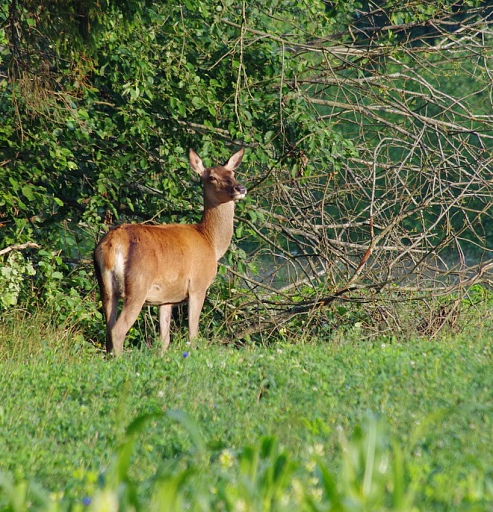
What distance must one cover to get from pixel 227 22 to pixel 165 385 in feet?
15.7

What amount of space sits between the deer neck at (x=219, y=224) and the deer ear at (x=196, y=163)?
40 centimetres

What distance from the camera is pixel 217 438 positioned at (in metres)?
4.92

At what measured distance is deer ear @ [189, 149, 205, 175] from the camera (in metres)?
9.77

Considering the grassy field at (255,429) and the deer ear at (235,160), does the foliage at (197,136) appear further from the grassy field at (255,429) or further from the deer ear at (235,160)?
the grassy field at (255,429)

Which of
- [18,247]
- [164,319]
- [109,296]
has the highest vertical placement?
[109,296]

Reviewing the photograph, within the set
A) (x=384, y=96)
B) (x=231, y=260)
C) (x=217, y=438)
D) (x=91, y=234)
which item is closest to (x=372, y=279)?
(x=231, y=260)

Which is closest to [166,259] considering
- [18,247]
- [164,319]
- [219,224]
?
[164,319]

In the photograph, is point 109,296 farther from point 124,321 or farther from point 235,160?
point 235,160

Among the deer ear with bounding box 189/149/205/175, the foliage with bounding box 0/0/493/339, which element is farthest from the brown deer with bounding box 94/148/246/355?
the foliage with bounding box 0/0/493/339

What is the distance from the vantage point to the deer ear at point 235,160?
10.0m

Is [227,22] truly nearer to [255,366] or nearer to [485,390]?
[255,366]

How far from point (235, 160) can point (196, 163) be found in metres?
0.46

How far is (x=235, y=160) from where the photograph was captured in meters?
10.1

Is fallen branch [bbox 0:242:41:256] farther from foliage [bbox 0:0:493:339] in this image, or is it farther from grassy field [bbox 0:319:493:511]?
grassy field [bbox 0:319:493:511]
